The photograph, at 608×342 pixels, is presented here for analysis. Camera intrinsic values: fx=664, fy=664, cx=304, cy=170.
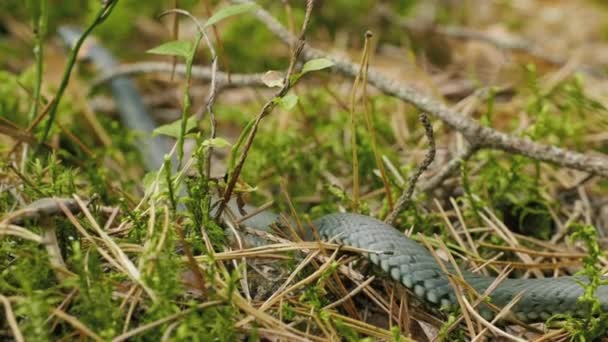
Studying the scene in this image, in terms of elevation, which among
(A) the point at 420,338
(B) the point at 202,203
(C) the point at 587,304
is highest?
(B) the point at 202,203

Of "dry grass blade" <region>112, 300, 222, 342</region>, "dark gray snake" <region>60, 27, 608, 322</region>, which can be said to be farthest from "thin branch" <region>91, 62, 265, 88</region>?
"dry grass blade" <region>112, 300, 222, 342</region>

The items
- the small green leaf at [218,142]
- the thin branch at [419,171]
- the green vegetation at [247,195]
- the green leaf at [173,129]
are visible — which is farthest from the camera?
the green leaf at [173,129]

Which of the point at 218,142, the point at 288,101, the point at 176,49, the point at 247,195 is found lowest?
the point at 247,195

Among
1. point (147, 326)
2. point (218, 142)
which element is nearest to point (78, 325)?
point (147, 326)

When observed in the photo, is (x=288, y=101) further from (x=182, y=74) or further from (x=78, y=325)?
(x=182, y=74)

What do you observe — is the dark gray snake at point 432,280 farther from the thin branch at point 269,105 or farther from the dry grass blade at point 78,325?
the dry grass blade at point 78,325

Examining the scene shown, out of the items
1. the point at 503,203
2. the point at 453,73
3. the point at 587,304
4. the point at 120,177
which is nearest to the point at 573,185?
the point at 503,203

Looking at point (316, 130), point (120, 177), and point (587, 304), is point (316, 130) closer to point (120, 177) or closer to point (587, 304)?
point (120, 177)

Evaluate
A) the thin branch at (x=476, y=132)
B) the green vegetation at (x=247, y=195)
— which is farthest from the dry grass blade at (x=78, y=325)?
the thin branch at (x=476, y=132)

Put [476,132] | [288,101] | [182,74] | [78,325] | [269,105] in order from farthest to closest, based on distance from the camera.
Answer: [182,74] → [476,132] → [269,105] → [288,101] → [78,325]
